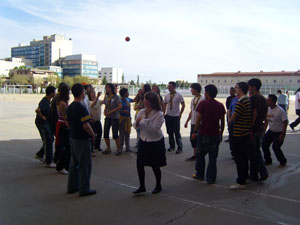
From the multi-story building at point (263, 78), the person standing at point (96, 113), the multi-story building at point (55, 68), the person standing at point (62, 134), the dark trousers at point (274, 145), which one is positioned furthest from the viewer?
the multi-story building at point (55, 68)

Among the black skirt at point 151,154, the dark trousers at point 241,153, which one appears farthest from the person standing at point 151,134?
the dark trousers at point 241,153

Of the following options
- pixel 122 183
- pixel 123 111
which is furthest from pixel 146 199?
pixel 123 111

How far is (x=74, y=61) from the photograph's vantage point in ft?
510

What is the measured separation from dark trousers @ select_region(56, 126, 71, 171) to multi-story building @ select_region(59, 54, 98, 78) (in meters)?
152

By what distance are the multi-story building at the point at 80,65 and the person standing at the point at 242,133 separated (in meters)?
154

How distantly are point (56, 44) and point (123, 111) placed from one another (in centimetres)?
17101

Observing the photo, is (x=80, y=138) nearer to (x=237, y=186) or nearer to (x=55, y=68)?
(x=237, y=186)

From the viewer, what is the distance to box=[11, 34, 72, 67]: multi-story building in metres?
165

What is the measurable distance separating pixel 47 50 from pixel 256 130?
577 feet

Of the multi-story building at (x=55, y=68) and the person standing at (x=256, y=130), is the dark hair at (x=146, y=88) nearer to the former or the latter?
the person standing at (x=256, y=130)

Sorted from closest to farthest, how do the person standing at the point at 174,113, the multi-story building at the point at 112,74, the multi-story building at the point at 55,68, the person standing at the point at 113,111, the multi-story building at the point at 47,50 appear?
1. the person standing at the point at 113,111
2. the person standing at the point at 174,113
3. the multi-story building at the point at 55,68
4. the multi-story building at the point at 47,50
5. the multi-story building at the point at 112,74

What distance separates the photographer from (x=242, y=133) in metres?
5.04

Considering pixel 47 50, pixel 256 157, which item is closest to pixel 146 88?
pixel 256 157

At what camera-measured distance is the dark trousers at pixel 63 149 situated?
18.8 feet
